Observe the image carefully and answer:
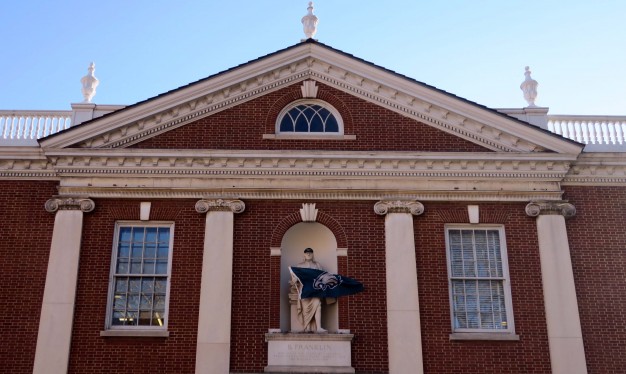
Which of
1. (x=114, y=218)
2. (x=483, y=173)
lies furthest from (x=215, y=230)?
(x=483, y=173)

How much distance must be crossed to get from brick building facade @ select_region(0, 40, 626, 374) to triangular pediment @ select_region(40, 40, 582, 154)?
0.15 feet

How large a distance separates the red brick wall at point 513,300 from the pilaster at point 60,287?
789cm

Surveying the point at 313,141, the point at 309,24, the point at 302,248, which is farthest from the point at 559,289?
the point at 309,24

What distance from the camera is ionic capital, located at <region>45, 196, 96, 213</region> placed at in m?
18.2

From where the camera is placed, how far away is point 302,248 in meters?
18.7

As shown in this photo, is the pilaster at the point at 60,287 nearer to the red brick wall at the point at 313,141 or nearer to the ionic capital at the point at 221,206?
the red brick wall at the point at 313,141

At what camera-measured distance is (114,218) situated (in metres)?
18.3

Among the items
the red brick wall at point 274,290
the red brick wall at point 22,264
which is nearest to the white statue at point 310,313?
the red brick wall at point 274,290

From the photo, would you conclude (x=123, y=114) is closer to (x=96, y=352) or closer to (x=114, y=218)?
(x=114, y=218)

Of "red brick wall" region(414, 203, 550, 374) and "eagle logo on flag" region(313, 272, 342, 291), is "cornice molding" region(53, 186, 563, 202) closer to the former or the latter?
"red brick wall" region(414, 203, 550, 374)

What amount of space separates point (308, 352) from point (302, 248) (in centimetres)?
274

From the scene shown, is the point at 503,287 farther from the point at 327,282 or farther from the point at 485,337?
the point at 327,282

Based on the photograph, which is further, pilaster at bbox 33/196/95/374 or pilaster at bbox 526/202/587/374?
pilaster at bbox 526/202/587/374

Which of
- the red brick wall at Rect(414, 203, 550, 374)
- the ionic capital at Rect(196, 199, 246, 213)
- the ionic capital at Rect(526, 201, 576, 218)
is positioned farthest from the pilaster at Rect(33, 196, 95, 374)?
the ionic capital at Rect(526, 201, 576, 218)
